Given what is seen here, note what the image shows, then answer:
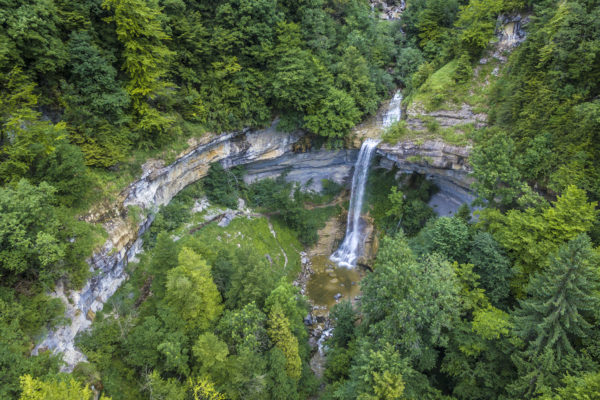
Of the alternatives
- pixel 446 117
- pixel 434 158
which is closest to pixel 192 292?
pixel 434 158

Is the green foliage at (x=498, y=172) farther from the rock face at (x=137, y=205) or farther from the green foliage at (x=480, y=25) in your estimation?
the rock face at (x=137, y=205)

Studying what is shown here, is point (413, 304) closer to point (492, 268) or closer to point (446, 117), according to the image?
point (492, 268)

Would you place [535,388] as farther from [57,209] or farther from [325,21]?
[325,21]

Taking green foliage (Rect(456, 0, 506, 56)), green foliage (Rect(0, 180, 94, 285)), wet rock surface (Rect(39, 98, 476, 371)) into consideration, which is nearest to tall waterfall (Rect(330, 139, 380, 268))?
wet rock surface (Rect(39, 98, 476, 371))

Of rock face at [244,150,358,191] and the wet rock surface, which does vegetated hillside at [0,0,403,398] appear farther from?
rock face at [244,150,358,191]

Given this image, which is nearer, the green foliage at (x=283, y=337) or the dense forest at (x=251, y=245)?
the dense forest at (x=251, y=245)

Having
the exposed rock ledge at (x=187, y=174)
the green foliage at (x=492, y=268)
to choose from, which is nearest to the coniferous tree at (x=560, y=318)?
the green foliage at (x=492, y=268)
